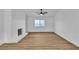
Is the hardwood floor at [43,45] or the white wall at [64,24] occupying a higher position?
the white wall at [64,24]

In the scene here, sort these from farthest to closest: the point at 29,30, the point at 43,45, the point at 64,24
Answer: the point at 64,24
the point at 29,30
the point at 43,45

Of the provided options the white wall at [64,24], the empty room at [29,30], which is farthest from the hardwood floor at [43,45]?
the white wall at [64,24]

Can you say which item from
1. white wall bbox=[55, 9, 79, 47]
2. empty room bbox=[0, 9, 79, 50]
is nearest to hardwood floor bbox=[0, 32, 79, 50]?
empty room bbox=[0, 9, 79, 50]

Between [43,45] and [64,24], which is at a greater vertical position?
[64,24]

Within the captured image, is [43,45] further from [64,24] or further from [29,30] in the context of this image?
[64,24]

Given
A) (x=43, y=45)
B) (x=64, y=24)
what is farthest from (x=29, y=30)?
(x=64, y=24)

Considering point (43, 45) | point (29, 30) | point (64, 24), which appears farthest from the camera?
point (64, 24)

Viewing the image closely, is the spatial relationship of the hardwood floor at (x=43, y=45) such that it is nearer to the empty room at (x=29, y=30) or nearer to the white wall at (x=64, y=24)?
the empty room at (x=29, y=30)

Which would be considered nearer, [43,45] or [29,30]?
[43,45]
